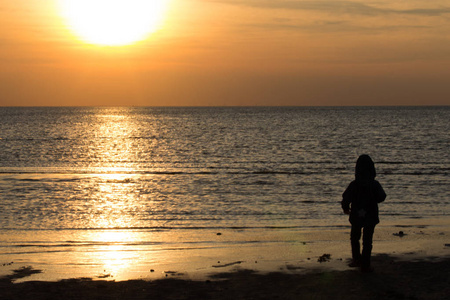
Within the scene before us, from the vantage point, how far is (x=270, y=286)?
910 cm

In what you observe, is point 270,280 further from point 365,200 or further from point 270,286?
point 365,200

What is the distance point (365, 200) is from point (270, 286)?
2.28 m

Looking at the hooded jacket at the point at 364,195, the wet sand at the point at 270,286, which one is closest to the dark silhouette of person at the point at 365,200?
the hooded jacket at the point at 364,195

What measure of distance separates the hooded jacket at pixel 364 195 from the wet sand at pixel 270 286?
3.12ft

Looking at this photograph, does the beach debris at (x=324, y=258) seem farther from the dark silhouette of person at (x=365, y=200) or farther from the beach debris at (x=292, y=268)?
the dark silhouette of person at (x=365, y=200)

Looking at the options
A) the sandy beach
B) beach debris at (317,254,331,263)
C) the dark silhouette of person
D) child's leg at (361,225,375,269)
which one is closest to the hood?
the dark silhouette of person

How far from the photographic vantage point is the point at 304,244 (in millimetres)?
12844

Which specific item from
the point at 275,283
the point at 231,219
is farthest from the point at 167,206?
the point at 275,283

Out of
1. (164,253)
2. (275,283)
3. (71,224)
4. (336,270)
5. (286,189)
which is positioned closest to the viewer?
(275,283)

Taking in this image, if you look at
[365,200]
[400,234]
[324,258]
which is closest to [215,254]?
[324,258]

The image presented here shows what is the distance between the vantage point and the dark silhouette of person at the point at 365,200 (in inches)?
384

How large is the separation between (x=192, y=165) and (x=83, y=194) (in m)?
16.5

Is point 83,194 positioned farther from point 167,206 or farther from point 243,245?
point 243,245

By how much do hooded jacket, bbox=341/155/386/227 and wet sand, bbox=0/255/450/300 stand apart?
3.12 ft
